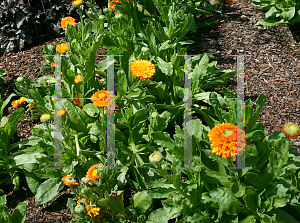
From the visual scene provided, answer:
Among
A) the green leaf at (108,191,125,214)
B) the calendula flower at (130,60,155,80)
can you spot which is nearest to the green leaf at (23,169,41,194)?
the green leaf at (108,191,125,214)

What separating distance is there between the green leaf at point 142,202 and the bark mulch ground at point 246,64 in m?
0.52

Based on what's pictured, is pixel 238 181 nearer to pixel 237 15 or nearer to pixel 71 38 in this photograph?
pixel 71 38

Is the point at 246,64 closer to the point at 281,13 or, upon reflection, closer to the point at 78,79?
the point at 281,13

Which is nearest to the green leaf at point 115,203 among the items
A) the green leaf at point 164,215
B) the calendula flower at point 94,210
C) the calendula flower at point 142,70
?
the calendula flower at point 94,210

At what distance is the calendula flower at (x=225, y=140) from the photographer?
5.46 feet

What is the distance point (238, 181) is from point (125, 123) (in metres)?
0.95

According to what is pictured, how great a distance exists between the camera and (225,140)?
167cm

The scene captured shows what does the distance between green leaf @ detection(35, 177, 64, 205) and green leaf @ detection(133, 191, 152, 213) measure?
596 millimetres

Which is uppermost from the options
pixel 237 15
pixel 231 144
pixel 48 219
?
pixel 237 15

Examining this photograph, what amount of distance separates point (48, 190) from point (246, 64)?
2398 mm

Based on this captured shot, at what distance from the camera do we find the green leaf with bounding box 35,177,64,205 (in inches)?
87.7

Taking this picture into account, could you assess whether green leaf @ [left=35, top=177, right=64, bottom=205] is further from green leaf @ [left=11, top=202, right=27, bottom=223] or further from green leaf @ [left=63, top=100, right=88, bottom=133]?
green leaf @ [left=63, top=100, right=88, bottom=133]

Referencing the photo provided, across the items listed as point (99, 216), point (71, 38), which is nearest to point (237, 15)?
point (71, 38)

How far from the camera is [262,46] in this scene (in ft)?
11.9
